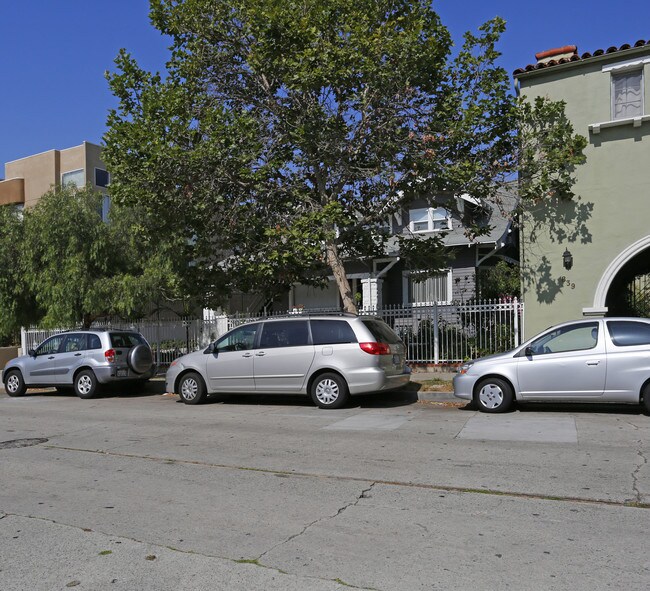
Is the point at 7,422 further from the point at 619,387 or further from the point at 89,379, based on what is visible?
the point at 619,387

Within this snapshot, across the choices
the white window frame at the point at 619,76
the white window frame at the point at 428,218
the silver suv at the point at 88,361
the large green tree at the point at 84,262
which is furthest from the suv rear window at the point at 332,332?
the white window frame at the point at 428,218

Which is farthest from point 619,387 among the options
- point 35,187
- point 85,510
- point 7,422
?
point 35,187

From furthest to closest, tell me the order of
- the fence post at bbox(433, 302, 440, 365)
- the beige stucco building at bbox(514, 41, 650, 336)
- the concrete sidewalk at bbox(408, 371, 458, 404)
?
the fence post at bbox(433, 302, 440, 365) → the beige stucco building at bbox(514, 41, 650, 336) → the concrete sidewalk at bbox(408, 371, 458, 404)

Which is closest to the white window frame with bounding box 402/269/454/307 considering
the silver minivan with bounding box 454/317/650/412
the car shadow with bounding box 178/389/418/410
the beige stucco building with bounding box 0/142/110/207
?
the car shadow with bounding box 178/389/418/410

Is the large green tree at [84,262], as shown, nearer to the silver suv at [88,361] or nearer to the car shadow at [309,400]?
the silver suv at [88,361]

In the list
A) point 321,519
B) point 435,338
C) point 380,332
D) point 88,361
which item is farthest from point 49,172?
point 321,519

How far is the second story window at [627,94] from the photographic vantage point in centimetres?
1395

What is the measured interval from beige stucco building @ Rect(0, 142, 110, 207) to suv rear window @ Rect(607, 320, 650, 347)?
27603mm

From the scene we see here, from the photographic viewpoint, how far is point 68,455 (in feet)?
26.6

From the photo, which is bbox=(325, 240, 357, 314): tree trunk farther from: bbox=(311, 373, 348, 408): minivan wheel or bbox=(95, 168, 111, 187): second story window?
bbox=(95, 168, 111, 187): second story window

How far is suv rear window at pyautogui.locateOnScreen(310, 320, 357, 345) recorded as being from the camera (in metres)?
11.5

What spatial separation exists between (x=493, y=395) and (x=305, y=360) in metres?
3.44

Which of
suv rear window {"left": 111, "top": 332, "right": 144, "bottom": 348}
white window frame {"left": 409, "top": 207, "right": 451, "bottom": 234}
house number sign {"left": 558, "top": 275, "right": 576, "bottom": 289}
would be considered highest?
white window frame {"left": 409, "top": 207, "right": 451, "bottom": 234}

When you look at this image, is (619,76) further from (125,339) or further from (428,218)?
(125,339)
